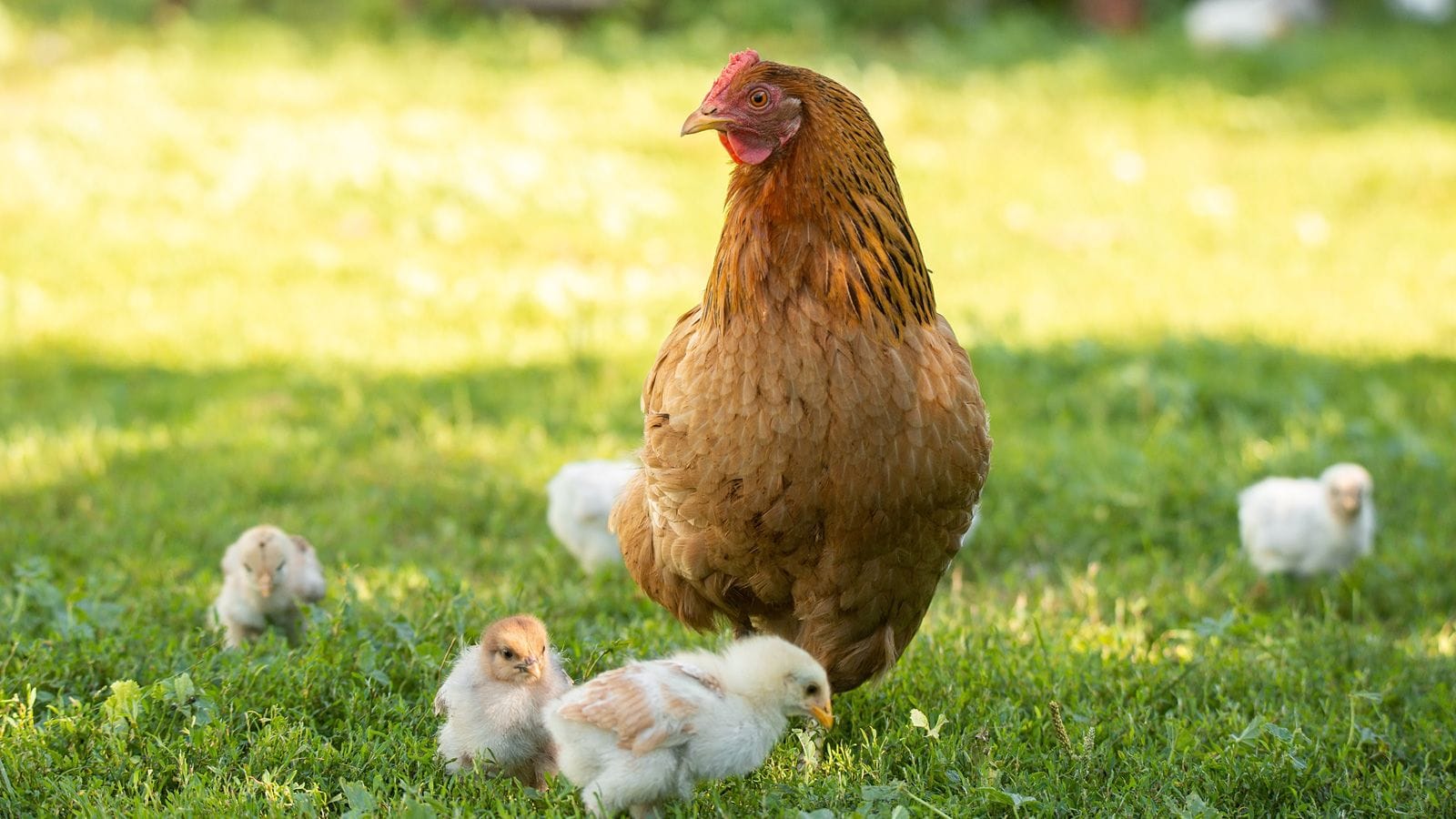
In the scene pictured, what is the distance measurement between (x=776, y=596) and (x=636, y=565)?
19.6 inches

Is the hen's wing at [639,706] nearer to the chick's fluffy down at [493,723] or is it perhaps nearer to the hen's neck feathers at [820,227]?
the chick's fluffy down at [493,723]

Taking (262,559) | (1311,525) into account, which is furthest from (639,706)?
(1311,525)

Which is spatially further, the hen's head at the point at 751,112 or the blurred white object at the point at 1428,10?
the blurred white object at the point at 1428,10

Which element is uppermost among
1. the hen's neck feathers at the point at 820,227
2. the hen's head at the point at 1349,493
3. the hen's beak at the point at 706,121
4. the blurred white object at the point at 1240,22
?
the blurred white object at the point at 1240,22

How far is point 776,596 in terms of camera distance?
3.92 metres

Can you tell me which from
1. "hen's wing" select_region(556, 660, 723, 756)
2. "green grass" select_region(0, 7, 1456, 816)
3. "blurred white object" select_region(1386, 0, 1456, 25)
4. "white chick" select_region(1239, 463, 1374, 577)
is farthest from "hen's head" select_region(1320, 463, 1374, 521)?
"blurred white object" select_region(1386, 0, 1456, 25)

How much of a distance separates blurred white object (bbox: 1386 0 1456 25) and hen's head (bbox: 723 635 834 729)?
17.9 m

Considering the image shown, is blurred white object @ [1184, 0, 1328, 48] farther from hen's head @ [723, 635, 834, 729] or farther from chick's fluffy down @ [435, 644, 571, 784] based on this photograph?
chick's fluffy down @ [435, 644, 571, 784]

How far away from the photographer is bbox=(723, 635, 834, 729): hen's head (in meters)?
3.46

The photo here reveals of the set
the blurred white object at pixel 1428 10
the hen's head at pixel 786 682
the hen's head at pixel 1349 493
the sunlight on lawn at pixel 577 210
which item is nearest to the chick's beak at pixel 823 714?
the hen's head at pixel 786 682

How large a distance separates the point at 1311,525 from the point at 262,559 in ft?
12.2

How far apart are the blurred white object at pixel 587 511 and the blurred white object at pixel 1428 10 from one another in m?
16.5

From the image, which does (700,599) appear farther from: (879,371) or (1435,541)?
(1435,541)

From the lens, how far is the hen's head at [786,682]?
11.4 feet
